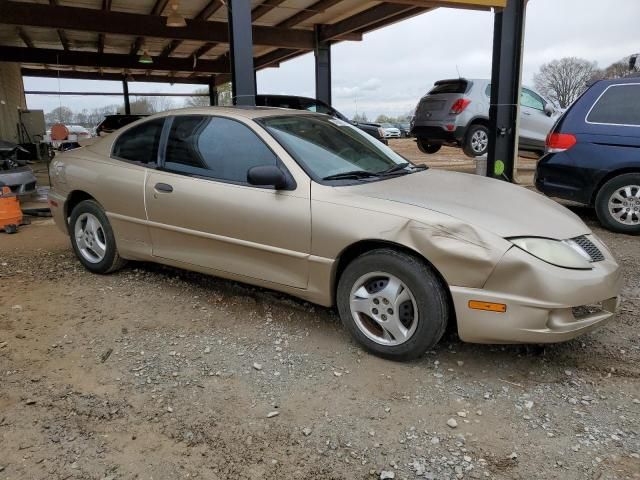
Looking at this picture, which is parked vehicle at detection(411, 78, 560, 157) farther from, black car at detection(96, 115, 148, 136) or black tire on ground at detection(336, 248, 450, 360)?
black car at detection(96, 115, 148, 136)

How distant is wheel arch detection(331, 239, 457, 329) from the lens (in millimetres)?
2963

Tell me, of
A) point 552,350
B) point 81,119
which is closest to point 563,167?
point 552,350

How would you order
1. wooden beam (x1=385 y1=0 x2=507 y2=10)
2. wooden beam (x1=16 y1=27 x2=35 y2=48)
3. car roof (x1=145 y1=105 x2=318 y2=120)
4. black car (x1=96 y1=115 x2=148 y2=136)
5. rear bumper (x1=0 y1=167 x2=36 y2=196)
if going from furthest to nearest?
black car (x1=96 y1=115 x2=148 y2=136), wooden beam (x1=16 y1=27 x2=35 y2=48), rear bumper (x1=0 y1=167 x2=36 y2=196), wooden beam (x1=385 y1=0 x2=507 y2=10), car roof (x1=145 y1=105 x2=318 y2=120)

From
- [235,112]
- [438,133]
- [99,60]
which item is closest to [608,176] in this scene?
[235,112]

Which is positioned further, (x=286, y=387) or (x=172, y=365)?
(x=172, y=365)

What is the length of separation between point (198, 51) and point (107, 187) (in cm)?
1521

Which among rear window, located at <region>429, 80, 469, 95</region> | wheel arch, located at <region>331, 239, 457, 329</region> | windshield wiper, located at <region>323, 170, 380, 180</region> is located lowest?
wheel arch, located at <region>331, 239, 457, 329</region>

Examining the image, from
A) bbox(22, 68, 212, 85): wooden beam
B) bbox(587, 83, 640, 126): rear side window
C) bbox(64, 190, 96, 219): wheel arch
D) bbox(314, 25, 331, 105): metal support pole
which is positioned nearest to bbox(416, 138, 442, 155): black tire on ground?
bbox(314, 25, 331, 105): metal support pole

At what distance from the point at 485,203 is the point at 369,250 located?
2.50 ft

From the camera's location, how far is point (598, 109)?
622cm

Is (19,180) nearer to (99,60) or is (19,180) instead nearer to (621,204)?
(621,204)

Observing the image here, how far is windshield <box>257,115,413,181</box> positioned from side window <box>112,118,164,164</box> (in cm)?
104

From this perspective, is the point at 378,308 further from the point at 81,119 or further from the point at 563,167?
the point at 81,119

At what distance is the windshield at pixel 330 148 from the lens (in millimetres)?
3555
